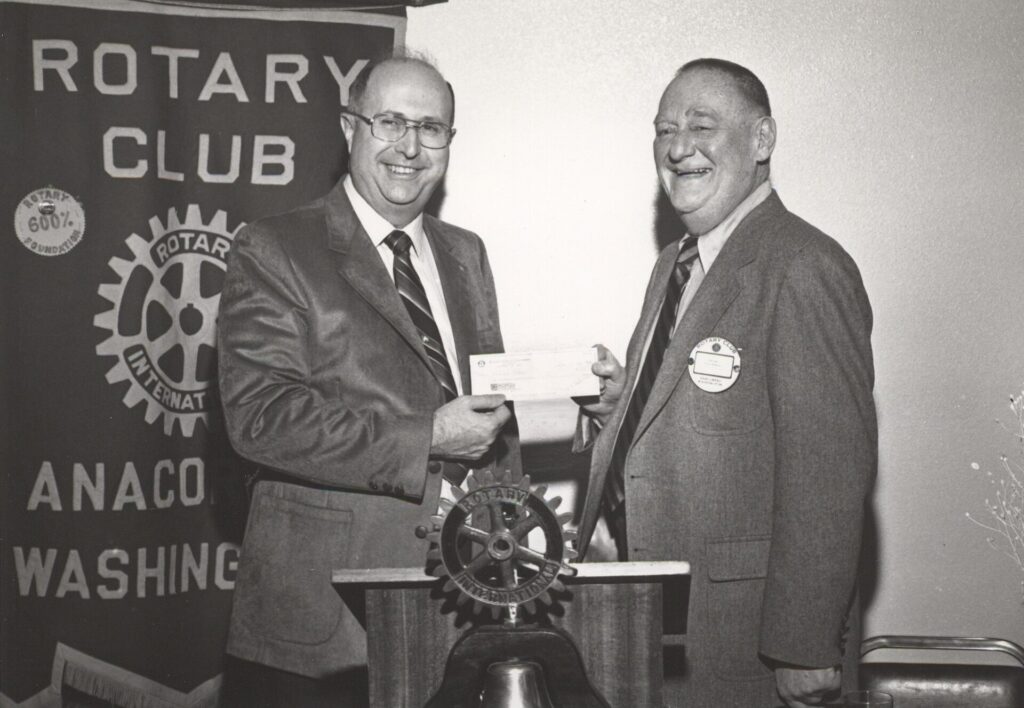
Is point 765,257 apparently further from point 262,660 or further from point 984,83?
point 984,83

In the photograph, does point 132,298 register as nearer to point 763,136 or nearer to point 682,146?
point 682,146

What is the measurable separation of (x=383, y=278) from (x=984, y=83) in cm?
242

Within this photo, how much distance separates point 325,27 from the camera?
366cm

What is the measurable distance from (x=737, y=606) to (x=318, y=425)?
3.48 feet

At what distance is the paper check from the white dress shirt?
33 cm

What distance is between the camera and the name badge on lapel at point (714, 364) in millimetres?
2455

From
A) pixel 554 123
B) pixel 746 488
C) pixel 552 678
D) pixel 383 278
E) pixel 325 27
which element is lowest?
pixel 552 678

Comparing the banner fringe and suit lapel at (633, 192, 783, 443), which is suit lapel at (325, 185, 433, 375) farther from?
the banner fringe

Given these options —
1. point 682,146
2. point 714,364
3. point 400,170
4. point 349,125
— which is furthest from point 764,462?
point 349,125

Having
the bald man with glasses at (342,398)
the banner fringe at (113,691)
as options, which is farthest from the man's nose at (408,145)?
the banner fringe at (113,691)

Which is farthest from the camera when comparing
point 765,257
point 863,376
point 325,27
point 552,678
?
point 325,27

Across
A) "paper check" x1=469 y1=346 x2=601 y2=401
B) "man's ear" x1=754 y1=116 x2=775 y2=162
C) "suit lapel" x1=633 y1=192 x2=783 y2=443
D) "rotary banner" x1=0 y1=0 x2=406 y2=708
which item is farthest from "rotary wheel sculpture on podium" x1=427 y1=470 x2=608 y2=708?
"rotary banner" x1=0 y1=0 x2=406 y2=708

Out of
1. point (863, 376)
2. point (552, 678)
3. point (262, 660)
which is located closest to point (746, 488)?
point (863, 376)

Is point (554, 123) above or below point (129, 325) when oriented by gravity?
above
